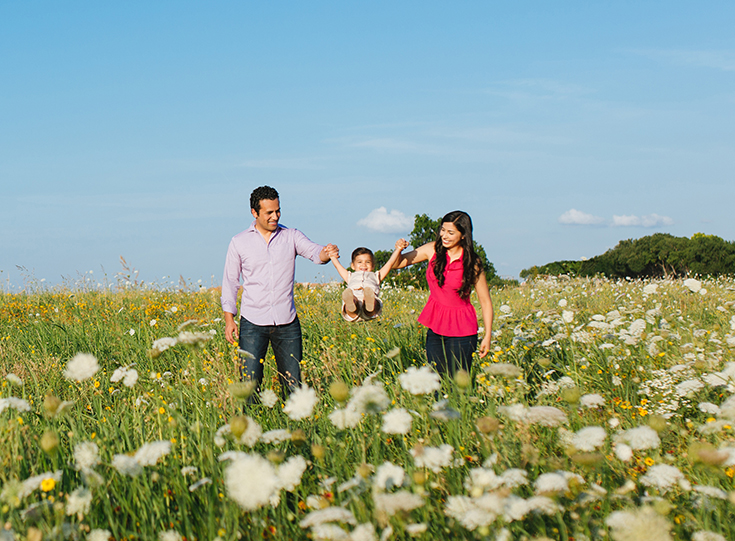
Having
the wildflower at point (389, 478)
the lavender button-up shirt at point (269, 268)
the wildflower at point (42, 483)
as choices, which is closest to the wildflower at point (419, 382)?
the wildflower at point (389, 478)

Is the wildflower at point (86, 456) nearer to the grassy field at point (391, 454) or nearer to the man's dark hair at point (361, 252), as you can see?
the grassy field at point (391, 454)

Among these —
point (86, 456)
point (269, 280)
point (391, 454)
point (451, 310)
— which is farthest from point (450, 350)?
point (86, 456)

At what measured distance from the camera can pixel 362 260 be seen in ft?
20.3

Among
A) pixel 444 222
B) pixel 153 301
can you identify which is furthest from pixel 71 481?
pixel 153 301

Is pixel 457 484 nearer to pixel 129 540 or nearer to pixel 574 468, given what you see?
pixel 574 468

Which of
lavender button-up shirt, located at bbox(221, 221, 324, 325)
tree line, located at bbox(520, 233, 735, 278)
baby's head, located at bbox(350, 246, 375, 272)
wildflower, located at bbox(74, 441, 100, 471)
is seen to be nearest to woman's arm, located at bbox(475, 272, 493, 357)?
lavender button-up shirt, located at bbox(221, 221, 324, 325)

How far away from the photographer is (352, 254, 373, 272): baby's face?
6.14 metres

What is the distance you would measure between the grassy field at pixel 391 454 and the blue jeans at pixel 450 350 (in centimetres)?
40

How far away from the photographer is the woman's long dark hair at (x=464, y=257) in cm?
483

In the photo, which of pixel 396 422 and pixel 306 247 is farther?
pixel 306 247

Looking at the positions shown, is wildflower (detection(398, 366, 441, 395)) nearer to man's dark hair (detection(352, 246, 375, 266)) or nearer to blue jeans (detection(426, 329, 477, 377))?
blue jeans (detection(426, 329, 477, 377))

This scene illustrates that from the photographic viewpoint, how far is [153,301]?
1119 centimetres

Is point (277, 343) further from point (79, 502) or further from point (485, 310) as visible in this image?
point (79, 502)

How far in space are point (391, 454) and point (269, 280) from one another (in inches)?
97.2
